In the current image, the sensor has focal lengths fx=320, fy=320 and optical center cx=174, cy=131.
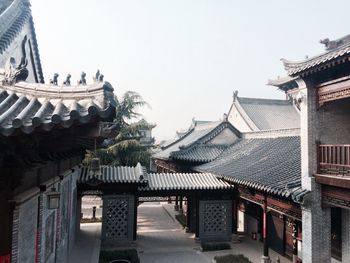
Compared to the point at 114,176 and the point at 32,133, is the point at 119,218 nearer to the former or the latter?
the point at 114,176

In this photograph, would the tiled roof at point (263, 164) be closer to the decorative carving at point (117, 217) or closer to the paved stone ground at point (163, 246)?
the paved stone ground at point (163, 246)

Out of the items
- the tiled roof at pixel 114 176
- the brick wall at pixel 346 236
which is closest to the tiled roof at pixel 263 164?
the brick wall at pixel 346 236

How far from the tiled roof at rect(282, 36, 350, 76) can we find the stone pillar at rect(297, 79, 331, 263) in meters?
0.55

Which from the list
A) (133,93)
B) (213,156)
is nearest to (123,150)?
(133,93)

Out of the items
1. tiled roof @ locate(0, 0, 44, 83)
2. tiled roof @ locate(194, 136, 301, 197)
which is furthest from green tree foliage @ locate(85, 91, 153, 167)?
tiled roof @ locate(0, 0, 44, 83)

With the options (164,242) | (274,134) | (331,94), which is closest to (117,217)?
(164,242)

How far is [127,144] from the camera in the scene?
A: 78.7ft

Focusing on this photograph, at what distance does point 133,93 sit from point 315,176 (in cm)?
1902

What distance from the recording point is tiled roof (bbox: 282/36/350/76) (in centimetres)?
740

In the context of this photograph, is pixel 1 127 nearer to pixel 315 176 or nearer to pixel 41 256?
pixel 41 256

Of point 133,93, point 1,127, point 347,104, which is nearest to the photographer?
point 1,127

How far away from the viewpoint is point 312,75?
9039 mm

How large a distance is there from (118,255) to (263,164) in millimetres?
7253

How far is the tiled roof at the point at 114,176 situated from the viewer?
14.2 m
